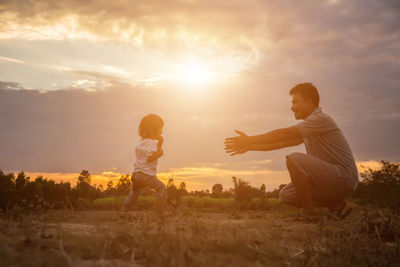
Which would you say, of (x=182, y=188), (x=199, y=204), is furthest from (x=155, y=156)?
(x=182, y=188)

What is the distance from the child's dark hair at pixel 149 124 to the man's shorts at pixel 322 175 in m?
3.24

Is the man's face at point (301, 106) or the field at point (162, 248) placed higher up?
the man's face at point (301, 106)

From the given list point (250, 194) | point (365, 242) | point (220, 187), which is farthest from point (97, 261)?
point (220, 187)

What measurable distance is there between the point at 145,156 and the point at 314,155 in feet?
11.6

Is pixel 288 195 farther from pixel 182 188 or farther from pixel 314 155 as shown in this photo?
pixel 182 188

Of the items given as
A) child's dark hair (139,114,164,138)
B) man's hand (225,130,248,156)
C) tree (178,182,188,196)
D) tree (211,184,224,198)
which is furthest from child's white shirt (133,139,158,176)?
tree (211,184,224,198)

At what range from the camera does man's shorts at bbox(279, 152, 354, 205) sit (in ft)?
19.1

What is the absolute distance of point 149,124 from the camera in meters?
7.83

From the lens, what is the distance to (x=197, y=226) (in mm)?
3574

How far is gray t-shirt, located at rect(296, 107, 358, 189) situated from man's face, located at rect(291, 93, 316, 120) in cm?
21

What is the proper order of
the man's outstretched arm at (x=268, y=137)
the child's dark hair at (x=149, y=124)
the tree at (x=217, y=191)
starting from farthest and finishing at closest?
→ 1. the tree at (x=217, y=191)
2. the child's dark hair at (x=149, y=124)
3. the man's outstretched arm at (x=268, y=137)

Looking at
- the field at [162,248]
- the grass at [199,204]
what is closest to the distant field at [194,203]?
the grass at [199,204]

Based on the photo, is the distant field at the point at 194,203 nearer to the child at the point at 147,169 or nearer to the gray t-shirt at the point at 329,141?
the child at the point at 147,169

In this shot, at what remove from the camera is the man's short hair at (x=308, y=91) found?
20.5 ft
